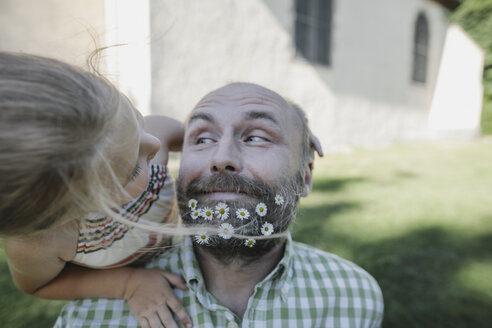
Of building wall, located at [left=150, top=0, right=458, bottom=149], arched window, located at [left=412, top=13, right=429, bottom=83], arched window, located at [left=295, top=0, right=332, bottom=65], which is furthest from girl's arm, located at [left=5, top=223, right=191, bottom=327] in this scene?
arched window, located at [left=412, top=13, right=429, bottom=83]

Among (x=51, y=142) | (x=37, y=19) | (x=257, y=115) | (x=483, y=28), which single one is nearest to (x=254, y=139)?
(x=257, y=115)

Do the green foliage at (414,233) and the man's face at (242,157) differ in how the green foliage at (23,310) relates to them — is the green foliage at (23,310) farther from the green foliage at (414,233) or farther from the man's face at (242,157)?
the green foliage at (414,233)

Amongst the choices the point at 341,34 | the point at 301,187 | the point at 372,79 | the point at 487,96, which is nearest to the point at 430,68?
the point at 487,96

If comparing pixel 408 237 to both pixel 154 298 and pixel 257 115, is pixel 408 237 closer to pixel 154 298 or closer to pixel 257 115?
pixel 257 115

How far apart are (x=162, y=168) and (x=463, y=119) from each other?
16465mm

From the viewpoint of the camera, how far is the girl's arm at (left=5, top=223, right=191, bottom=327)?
4.75 feet

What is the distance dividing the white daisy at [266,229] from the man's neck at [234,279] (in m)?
0.19

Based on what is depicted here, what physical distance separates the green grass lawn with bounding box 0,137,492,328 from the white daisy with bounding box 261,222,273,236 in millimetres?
1287

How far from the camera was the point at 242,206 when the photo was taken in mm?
1493

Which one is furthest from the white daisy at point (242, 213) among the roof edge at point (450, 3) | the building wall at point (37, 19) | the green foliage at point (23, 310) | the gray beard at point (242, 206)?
the roof edge at point (450, 3)

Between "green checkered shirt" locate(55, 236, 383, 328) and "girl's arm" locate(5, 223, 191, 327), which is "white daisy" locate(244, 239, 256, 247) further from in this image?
"girl's arm" locate(5, 223, 191, 327)

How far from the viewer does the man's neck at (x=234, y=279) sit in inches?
64.3

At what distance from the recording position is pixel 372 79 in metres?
11.6

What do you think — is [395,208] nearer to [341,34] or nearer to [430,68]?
[341,34]
